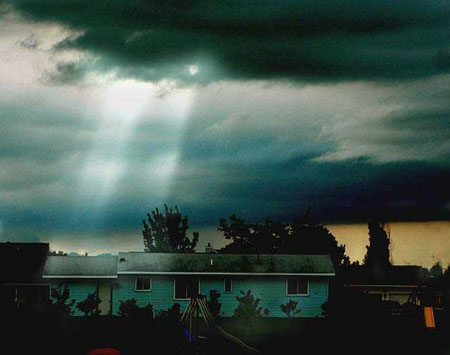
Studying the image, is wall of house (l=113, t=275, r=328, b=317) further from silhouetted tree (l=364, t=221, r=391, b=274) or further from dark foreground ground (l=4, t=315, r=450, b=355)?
silhouetted tree (l=364, t=221, r=391, b=274)

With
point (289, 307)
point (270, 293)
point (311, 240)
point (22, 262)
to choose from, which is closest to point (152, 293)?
point (270, 293)

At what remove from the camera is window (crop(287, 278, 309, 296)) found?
48594 millimetres

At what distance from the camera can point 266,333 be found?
35.8 m

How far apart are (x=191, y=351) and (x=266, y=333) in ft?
33.3

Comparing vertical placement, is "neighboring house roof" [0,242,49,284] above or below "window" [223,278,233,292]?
above

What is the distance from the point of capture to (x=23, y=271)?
5003cm

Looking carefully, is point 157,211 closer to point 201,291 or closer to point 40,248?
point 40,248

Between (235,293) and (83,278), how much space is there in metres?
10.0

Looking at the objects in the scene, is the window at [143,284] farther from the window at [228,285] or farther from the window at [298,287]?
the window at [298,287]

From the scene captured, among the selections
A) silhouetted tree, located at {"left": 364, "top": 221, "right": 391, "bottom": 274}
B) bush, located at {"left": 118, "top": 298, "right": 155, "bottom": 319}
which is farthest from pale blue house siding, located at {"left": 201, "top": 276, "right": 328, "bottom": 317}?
silhouetted tree, located at {"left": 364, "top": 221, "right": 391, "bottom": 274}

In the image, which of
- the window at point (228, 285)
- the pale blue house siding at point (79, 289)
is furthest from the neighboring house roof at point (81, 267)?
the window at point (228, 285)

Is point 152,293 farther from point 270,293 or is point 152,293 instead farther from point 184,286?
point 270,293

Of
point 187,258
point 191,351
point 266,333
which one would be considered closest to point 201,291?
point 187,258

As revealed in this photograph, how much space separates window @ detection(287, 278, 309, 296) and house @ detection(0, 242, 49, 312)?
1602 centimetres
